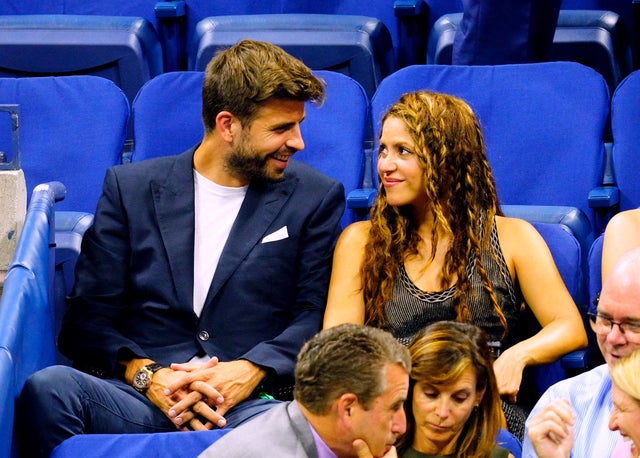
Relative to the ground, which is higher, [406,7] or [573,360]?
[406,7]

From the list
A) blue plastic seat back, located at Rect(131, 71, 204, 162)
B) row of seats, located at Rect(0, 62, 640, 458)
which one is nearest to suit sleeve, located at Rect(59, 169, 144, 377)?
row of seats, located at Rect(0, 62, 640, 458)

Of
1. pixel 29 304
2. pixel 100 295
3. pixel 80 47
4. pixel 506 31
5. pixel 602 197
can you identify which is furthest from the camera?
pixel 80 47

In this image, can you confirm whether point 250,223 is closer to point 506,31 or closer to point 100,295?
point 100,295

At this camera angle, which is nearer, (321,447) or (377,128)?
(321,447)

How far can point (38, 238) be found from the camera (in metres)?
1.14

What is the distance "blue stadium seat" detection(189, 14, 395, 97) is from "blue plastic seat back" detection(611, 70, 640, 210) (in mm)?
357

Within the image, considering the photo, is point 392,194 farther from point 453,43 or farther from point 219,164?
point 453,43

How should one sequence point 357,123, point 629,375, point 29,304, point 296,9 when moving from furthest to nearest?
point 296,9
point 357,123
point 29,304
point 629,375

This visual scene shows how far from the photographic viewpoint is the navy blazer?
3.84 feet

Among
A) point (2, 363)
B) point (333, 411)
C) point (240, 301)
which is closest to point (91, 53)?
point (240, 301)

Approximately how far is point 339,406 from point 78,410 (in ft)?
0.94

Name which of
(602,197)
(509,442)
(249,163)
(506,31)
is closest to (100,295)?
(249,163)

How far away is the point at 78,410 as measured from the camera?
41.4 inches

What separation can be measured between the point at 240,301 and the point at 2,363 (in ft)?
0.87
